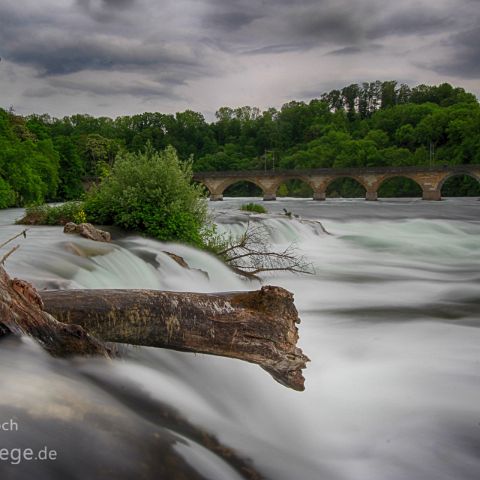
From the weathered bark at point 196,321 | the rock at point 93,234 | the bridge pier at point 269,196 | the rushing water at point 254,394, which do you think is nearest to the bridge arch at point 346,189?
the bridge pier at point 269,196

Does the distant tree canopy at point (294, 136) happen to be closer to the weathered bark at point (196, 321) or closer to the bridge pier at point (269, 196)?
the bridge pier at point (269, 196)

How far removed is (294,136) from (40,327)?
124 m

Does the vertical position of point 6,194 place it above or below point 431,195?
above

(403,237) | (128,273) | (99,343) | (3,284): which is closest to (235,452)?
(99,343)

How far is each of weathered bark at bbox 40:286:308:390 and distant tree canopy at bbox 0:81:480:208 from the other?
43.9 metres

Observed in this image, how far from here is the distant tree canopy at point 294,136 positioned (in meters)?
64.8

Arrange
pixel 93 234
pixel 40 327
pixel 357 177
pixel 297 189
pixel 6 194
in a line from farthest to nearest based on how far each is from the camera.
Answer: pixel 297 189 → pixel 357 177 → pixel 6 194 → pixel 93 234 → pixel 40 327

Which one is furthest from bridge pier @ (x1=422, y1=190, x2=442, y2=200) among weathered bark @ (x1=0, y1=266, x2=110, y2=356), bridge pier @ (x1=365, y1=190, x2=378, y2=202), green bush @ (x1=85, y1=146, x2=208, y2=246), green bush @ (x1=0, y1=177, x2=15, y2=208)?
weathered bark @ (x1=0, y1=266, x2=110, y2=356)

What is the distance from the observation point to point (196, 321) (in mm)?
4781

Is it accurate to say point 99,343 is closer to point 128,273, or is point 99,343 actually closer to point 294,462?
point 294,462

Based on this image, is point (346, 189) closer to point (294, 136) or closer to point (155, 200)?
point (294, 136)

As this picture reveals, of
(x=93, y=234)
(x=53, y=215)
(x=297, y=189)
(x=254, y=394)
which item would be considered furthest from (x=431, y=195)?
(x=254, y=394)

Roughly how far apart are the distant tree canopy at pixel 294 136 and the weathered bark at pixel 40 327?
44153mm

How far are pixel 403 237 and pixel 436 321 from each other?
14689 mm
